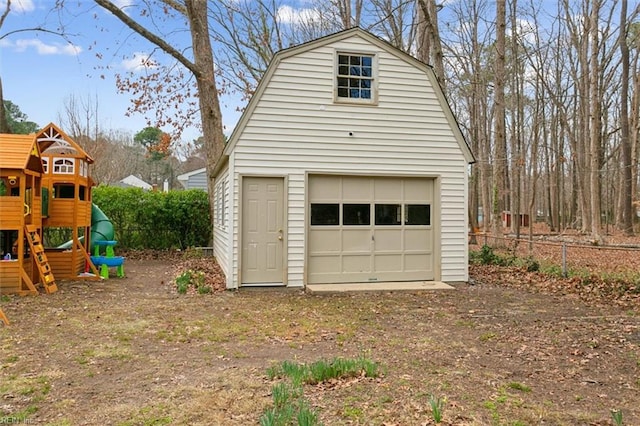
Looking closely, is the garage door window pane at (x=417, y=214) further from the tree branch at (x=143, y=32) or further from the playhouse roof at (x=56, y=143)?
the tree branch at (x=143, y=32)

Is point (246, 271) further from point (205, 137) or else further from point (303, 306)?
point (205, 137)

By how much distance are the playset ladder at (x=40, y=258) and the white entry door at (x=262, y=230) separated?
12.1ft

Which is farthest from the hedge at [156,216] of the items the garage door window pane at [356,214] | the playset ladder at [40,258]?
the garage door window pane at [356,214]

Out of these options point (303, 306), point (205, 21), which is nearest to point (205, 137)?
point (205, 21)

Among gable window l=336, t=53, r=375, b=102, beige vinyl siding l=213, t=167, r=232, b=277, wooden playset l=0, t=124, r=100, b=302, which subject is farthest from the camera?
gable window l=336, t=53, r=375, b=102

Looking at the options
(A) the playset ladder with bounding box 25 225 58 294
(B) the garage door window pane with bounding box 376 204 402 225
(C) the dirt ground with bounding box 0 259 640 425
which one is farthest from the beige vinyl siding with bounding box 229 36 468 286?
(A) the playset ladder with bounding box 25 225 58 294

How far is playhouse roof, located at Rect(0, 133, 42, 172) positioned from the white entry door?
4120 mm

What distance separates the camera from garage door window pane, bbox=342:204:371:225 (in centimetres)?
931

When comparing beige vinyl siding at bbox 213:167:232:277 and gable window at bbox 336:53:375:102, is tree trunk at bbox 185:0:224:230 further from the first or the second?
gable window at bbox 336:53:375:102

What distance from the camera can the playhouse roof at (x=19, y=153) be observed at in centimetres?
813

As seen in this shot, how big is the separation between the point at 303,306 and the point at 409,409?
4.14 meters

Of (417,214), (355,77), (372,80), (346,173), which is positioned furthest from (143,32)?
(417,214)

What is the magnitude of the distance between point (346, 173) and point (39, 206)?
636 cm

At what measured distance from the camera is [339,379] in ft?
13.3
